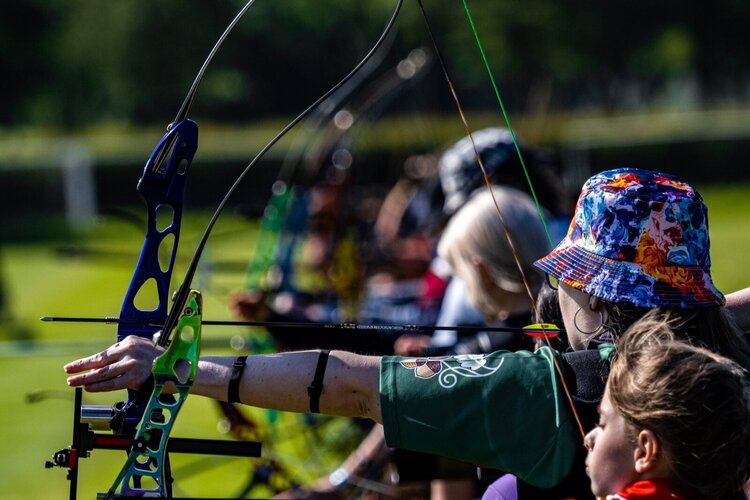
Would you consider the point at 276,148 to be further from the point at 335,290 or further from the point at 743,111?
the point at 335,290

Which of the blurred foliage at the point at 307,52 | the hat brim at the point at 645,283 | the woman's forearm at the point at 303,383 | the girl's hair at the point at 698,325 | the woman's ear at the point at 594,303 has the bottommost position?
the woman's forearm at the point at 303,383

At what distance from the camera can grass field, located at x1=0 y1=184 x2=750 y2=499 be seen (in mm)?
5473

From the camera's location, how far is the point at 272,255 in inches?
204

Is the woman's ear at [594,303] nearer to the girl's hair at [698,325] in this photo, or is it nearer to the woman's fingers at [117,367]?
the girl's hair at [698,325]

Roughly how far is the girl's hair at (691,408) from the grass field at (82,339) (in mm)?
1369

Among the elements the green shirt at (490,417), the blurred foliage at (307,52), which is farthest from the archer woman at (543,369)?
the blurred foliage at (307,52)

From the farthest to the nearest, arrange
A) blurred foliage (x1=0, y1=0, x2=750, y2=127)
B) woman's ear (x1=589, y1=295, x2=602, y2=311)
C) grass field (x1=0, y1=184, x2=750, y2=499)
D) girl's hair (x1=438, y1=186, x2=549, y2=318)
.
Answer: blurred foliage (x1=0, y1=0, x2=750, y2=127) < grass field (x1=0, y1=184, x2=750, y2=499) < girl's hair (x1=438, y1=186, x2=549, y2=318) < woman's ear (x1=589, y1=295, x2=602, y2=311)

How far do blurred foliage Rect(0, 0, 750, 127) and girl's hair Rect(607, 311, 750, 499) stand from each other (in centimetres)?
3142

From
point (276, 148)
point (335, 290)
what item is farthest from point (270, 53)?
point (335, 290)

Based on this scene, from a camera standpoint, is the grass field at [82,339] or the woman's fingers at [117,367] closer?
the woman's fingers at [117,367]

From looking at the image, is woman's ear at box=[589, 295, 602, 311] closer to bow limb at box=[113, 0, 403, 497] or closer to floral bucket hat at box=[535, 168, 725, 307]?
floral bucket hat at box=[535, 168, 725, 307]

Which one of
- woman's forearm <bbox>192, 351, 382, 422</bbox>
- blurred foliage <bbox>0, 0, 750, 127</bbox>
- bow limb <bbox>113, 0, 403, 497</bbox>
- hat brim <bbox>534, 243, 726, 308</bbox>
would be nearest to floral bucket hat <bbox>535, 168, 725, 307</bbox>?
hat brim <bbox>534, 243, 726, 308</bbox>

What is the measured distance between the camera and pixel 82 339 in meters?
10.1

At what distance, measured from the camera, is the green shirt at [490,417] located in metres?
1.80
